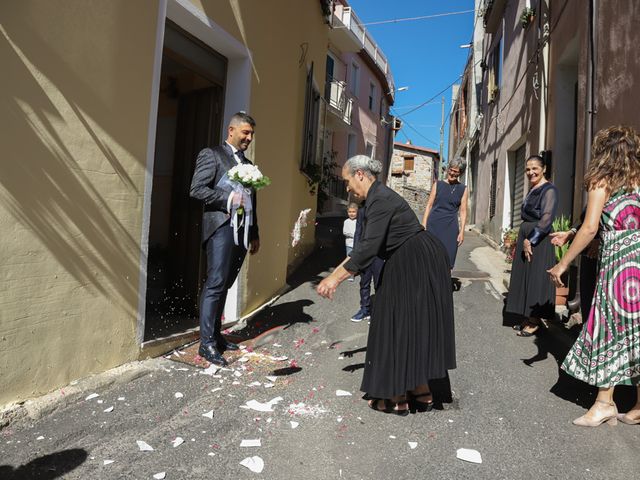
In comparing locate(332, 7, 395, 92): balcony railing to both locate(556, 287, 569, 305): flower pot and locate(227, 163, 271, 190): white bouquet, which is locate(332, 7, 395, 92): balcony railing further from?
locate(227, 163, 271, 190): white bouquet

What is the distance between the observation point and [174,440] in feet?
9.26

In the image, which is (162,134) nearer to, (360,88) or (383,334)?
(383,334)

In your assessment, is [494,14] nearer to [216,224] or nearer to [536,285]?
[536,285]

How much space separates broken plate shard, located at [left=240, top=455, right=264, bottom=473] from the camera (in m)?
2.54

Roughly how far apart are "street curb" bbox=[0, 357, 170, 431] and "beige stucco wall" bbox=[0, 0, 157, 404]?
0.06 m

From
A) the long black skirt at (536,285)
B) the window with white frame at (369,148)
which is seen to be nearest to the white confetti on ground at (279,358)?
the long black skirt at (536,285)

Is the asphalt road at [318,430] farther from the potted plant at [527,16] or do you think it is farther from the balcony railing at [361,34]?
the balcony railing at [361,34]

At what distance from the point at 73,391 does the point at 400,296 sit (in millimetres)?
2145

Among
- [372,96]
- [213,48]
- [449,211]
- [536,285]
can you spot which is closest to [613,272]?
[536,285]

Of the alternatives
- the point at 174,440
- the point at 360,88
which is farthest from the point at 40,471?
the point at 360,88

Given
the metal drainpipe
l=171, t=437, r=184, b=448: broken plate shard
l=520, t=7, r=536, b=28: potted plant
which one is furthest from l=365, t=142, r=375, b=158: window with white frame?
l=171, t=437, r=184, b=448: broken plate shard

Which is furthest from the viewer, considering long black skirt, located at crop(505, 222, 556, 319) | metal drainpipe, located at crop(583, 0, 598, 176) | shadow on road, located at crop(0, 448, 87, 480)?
metal drainpipe, located at crop(583, 0, 598, 176)

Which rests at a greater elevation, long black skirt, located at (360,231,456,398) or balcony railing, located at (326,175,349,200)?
balcony railing, located at (326,175,349,200)

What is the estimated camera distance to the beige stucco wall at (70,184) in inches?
113
